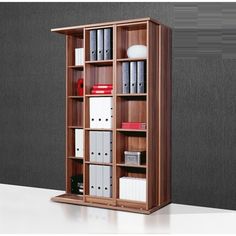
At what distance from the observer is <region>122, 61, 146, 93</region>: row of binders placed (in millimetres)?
4383

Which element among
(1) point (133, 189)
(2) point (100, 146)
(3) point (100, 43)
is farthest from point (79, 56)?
(1) point (133, 189)

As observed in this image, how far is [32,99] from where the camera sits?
5707mm

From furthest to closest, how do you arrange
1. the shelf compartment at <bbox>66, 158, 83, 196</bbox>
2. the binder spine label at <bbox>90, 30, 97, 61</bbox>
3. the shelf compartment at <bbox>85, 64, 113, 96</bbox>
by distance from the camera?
the shelf compartment at <bbox>66, 158, 83, 196</bbox> < the shelf compartment at <bbox>85, 64, 113, 96</bbox> < the binder spine label at <bbox>90, 30, 97, 61</bbox>

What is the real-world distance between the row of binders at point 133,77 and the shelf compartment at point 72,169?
1.23 metres

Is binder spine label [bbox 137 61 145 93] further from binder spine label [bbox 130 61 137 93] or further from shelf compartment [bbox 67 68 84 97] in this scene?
shelf compartment [bbox 67 68 84 97]

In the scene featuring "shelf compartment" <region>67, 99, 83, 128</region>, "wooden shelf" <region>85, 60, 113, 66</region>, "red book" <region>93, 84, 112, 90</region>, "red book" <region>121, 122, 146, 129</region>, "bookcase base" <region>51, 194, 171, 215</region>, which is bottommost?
"bookcase base" <region>51, 194, 171, 215</region>

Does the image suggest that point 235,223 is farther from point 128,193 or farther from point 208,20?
point 208,20

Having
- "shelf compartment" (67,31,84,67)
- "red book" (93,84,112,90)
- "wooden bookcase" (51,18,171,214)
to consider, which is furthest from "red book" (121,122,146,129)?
"shelf compartment" (67,31,84,67)

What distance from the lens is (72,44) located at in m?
5.15

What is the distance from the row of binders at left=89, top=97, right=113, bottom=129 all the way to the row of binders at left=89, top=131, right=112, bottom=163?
93mm

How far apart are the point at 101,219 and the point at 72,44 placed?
2.25 metres

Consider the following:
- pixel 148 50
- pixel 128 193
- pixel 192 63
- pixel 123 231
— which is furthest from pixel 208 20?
pixel 123 231

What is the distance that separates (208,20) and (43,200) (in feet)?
9.37

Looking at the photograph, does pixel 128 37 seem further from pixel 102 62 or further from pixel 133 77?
pixel 133 77
